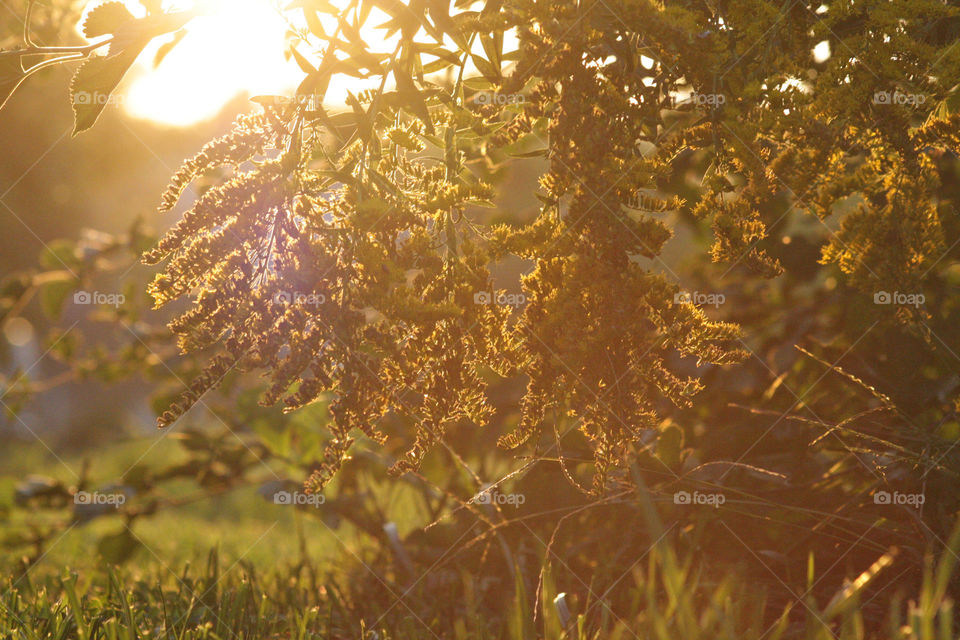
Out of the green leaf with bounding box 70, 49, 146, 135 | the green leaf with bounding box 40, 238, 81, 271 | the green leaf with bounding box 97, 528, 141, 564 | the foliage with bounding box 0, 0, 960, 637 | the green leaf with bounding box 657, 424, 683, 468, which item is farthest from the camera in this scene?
the green leaf with bounding box 40, 238, 81, 271

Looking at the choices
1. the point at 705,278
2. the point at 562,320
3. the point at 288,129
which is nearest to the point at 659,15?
the point at 562,320

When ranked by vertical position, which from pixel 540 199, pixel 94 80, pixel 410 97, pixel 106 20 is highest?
pixel 106 20

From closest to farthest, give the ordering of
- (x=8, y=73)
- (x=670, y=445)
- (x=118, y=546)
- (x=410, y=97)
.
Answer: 1. (x=410, y=97)
2. (x=8, y=73)
3. (x=670, y=445)
4. (x=118, y=546)

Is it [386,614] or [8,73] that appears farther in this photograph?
[386,614]

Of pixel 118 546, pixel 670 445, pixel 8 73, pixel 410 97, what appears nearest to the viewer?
pixel 410 97

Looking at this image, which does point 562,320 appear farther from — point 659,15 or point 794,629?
point 794,629

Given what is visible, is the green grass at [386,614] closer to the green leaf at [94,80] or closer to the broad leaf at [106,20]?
the green leaf at [94,80]

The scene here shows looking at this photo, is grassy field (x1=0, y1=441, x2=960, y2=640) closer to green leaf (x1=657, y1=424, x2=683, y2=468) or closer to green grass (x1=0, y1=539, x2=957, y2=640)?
green grass (x1=0, y1=539, x2=957, y2=640)

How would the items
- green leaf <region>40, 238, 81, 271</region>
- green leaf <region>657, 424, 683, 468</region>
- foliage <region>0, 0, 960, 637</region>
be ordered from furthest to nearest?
green leaf <region>40, 238, 81, 271</region> → green leaf <region>657, 424, 683, 468</region> → foliage <region>0, 0, 960, 637</region>

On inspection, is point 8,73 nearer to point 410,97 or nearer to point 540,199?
point 410,97

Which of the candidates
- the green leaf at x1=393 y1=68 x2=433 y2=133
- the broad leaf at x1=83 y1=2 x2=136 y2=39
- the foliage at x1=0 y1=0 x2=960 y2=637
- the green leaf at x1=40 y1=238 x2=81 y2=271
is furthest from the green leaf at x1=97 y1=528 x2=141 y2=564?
the green leaf at x1=393 y1=68 x2=433 y2=133

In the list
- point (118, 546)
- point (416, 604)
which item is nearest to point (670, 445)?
point (416, 604)

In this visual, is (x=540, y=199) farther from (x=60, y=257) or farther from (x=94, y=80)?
(x=60, y=257)

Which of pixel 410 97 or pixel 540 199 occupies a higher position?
pixel 410 97
